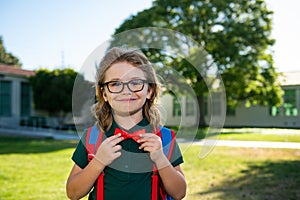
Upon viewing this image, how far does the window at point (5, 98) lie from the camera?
27891mm

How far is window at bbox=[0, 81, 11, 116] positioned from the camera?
91.5 ft

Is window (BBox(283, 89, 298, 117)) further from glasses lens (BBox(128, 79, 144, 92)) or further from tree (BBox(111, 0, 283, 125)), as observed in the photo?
glasses lens (BBox(128, 79, 144, 92))

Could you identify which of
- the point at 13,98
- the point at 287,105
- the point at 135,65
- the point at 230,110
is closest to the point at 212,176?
the point at 135,65

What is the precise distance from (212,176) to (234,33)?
1624 cm

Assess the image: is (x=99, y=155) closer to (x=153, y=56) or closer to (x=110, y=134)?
(x=110, y=134)

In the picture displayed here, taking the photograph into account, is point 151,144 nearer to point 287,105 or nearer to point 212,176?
point 212,176

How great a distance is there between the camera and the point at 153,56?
2.23m

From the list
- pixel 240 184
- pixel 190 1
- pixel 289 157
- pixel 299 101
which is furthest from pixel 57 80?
pixel 240 184

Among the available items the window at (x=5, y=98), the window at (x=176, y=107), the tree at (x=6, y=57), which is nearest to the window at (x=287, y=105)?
the window at (x=5, y=98)

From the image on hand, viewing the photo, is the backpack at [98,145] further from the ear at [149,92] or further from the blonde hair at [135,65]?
the ear at [149,92]

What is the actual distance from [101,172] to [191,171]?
21.6ft

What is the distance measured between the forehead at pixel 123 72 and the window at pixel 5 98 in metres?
27.7

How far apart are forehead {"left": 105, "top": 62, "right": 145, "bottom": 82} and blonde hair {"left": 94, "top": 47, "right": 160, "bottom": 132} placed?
0.06 ft

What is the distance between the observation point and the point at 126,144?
5.56ft
